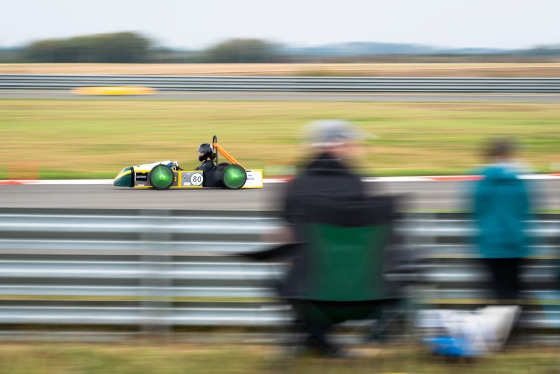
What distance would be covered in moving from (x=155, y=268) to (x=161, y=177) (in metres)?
7.20

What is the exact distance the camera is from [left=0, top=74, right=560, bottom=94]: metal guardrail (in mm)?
23484

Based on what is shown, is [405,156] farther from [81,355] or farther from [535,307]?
[81,355]

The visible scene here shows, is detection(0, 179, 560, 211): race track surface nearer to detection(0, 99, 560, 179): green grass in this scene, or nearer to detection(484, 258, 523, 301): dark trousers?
detection(0, 99, 560, 179): green grass

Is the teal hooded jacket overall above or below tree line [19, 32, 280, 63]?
below

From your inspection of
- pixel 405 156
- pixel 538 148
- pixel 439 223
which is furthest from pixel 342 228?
pixel 538 148

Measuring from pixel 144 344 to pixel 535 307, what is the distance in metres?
2.47

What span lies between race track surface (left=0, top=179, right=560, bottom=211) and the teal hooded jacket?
5.02 metres

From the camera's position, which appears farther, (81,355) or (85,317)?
(85,317)

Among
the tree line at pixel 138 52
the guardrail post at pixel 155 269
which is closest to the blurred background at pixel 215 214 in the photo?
the guardrail post at pixel 155 269

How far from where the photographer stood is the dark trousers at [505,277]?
434cm

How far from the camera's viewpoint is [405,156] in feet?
48.1

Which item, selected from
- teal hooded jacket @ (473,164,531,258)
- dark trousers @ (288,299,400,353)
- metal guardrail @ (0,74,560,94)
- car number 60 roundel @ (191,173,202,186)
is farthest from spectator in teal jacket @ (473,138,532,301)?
metal guardrail @ (0,74,560,94)

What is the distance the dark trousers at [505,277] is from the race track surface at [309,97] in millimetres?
18193

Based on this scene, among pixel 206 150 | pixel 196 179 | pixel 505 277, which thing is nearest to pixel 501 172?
pixel 505 277
